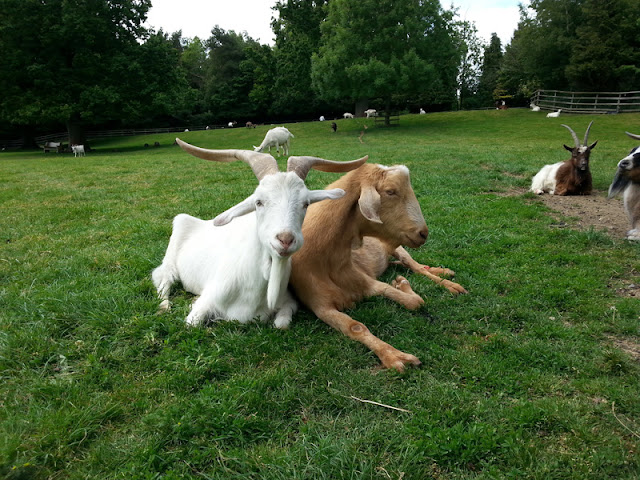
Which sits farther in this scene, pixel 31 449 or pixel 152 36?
pixel 152 36

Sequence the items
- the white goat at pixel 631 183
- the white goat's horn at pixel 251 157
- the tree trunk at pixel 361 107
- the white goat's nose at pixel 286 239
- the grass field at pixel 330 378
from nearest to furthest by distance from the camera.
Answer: the grass field at pixel 330 378 < the white goat's nose at pixel 286 239 < the white goat's horn at pixel 251 157 < the white goat at pixel 631 183 < the tree trunk at pixel 361 107

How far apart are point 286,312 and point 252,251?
61 cm

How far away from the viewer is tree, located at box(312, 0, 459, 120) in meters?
27.6

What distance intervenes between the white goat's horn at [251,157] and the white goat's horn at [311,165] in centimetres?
15

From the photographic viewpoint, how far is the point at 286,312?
11.6ft

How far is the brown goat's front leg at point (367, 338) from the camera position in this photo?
2.99 metres

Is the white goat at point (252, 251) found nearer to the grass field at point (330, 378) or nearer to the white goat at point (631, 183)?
the grass field at point (330, 378)

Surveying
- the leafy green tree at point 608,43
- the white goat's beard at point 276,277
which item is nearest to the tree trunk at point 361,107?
the leafy green tree at point 608,43

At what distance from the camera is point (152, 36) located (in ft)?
90.4

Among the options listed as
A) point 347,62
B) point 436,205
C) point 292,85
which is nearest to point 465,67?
point 292,85

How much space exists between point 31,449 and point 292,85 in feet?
144

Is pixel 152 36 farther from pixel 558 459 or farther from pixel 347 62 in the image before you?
pixel 558 459

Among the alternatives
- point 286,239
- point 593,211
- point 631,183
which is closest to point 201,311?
point 286,239

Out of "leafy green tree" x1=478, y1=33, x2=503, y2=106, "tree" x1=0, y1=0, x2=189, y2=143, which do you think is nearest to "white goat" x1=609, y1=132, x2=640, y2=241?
"tree" x1=0, y1=0, x2=189, y2=143
